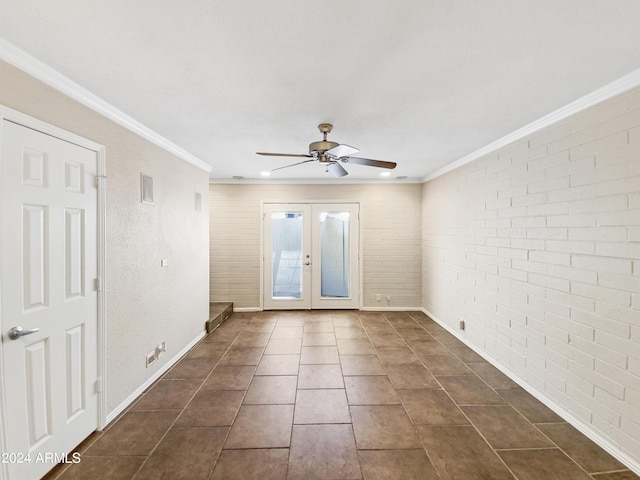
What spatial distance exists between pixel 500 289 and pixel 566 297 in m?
0.84

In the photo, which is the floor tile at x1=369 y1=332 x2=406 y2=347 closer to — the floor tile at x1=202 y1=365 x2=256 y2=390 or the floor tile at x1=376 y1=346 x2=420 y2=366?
the floor tile at x1=376 y1=346 x2=420 y2=366

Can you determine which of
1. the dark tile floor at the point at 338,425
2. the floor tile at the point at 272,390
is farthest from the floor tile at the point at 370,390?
the floor tile at the point at 272,390

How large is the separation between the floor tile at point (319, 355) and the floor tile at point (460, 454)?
1379mm

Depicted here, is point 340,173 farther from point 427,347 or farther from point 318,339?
point 427,347

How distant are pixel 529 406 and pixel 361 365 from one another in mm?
1574

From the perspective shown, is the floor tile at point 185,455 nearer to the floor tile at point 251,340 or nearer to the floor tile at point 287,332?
the floor tile at point 251,340

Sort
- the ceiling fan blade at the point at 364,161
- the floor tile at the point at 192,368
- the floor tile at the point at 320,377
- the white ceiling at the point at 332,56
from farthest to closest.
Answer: the floor tile at the point at 192,368 → the floor tile at the point at 320,377 → the ceiling fan blade at the point at 364,161 → the white ceiling at the point at 332,56

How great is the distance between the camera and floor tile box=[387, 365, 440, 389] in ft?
9.46

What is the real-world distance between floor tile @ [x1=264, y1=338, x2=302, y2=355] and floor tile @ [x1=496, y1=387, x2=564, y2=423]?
2.26m

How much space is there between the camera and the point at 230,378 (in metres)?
3.02

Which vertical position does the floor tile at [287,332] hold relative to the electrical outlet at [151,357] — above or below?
below

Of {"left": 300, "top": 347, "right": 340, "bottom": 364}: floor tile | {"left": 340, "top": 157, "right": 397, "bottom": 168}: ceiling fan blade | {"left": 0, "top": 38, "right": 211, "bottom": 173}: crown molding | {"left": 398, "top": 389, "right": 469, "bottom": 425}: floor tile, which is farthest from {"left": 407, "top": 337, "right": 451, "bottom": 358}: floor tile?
{"left": 0, "top": 38, "right": 211, "bottom": 173}: crown molding

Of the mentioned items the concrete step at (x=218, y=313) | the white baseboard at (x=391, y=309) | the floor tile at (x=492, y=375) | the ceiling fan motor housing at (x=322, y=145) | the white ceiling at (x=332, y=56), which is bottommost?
the floor tile at (x=492, y=375)

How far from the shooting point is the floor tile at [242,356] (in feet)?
11.1
